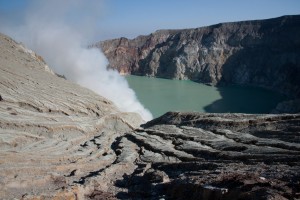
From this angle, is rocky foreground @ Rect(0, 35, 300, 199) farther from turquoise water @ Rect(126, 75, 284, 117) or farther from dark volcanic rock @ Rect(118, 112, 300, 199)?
turquoise water @ Rect(126, 75, 284, 117)

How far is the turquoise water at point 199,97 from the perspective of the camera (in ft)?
282

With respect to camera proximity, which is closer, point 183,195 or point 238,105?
point 183,195

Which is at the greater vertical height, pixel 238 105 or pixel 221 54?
pixel 221 54

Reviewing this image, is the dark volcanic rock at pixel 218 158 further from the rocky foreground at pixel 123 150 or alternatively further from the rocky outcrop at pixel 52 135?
the rocky outcrop at pixel 52 135

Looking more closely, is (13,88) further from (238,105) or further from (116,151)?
(238,105)

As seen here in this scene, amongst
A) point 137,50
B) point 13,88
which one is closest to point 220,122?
point 13,88

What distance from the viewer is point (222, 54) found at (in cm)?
12950

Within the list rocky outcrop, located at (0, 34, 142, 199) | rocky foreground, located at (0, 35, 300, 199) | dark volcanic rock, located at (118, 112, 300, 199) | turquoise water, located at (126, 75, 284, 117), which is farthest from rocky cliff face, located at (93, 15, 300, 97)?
rocky outcrop, located at (0, 34, 142, 199)

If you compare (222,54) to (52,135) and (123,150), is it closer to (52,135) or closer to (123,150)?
(123,150)

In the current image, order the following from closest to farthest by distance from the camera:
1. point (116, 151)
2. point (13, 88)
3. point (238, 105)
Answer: point (116, 151) → point (13, 88) → point (238, 105)

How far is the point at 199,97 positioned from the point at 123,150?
71.8 metres

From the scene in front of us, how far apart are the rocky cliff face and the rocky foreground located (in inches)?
2645

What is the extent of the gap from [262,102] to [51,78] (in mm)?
A: 59201

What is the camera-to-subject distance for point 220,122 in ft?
127
